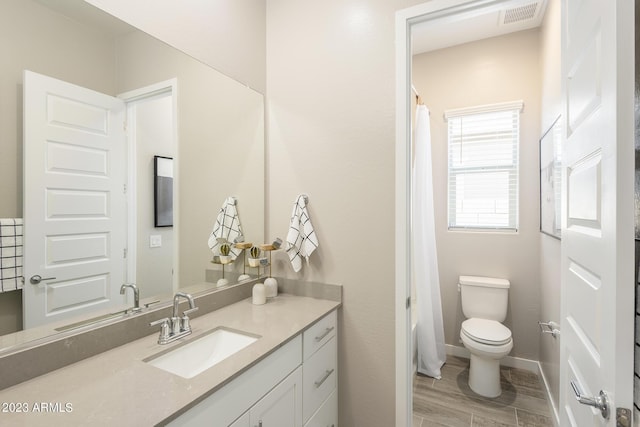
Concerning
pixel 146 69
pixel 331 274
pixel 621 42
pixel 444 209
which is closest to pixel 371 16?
pixel 146 69

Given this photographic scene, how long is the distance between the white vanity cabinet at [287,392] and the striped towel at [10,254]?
70cm

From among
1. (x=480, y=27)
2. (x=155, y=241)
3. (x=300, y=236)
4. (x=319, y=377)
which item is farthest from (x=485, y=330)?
(x=480, y=27)

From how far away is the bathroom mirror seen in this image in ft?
3.15

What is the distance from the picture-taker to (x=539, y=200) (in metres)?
2.56

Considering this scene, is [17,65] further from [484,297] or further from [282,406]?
[484,297]

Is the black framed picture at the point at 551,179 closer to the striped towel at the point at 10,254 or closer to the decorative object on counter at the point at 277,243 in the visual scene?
the decorative object on counter at the point at 277,243

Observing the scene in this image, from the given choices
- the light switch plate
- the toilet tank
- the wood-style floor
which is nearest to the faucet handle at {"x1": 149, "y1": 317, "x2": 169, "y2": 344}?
the light switch plate

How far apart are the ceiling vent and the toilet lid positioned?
245 centimetres

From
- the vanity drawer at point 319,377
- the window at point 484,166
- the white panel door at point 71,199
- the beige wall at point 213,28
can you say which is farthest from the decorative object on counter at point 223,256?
the window at point 484,166

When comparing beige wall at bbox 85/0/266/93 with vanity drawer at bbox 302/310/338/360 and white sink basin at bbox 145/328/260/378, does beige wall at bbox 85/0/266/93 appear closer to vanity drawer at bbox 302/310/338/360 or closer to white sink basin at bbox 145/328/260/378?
white sink basin at bbox 145/328/260/378

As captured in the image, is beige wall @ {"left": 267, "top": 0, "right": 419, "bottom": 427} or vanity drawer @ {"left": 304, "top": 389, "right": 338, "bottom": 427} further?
beige wall @ {"left": 267, "top": 0, "right": 419, "bottom": 427}

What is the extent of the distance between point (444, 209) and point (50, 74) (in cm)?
293

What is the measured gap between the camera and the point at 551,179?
2107 mm

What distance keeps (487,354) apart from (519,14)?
262 cm
